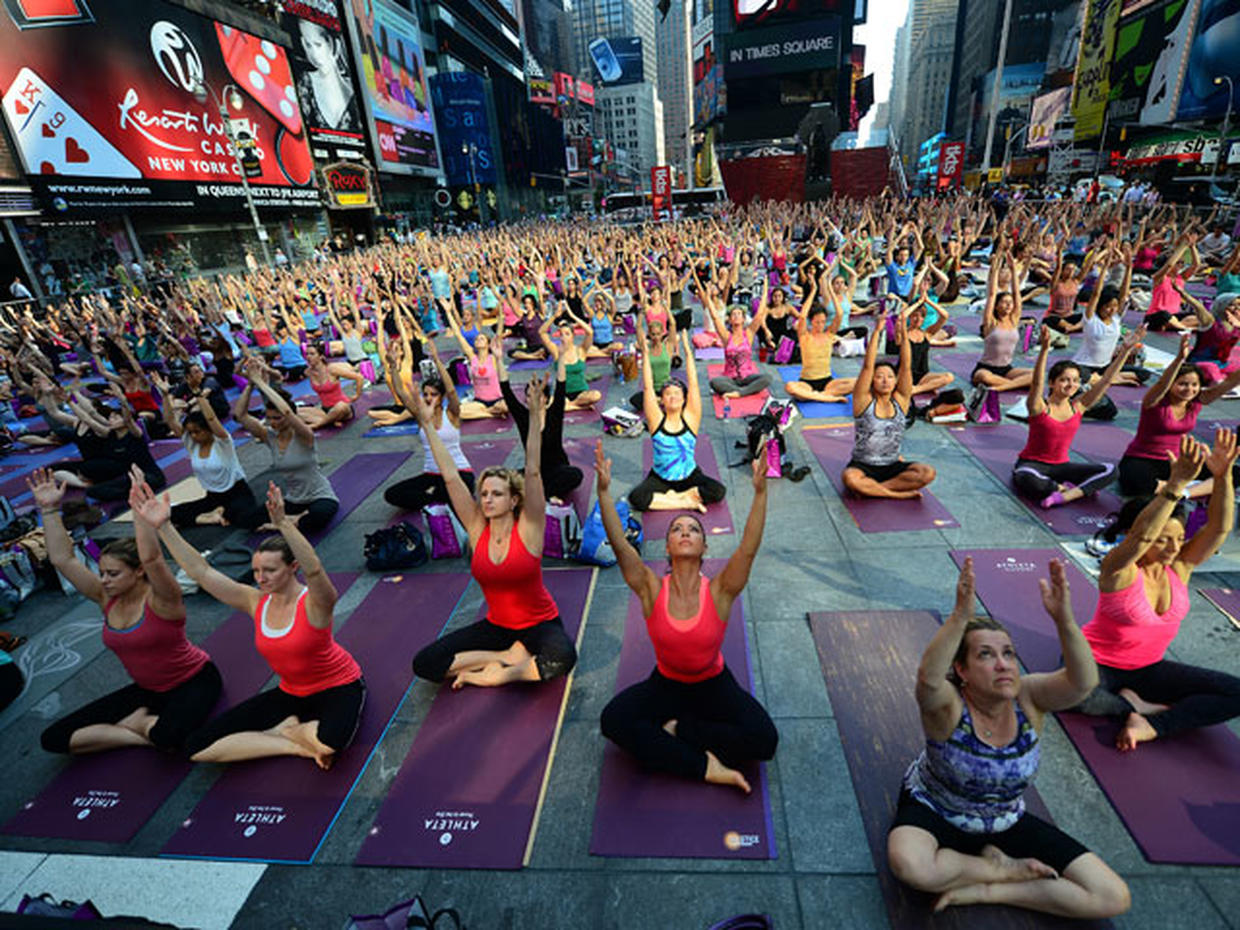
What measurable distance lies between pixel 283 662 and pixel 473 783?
1439 mm

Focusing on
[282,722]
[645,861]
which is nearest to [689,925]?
[645,861]

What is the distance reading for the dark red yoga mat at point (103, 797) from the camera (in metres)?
3.53

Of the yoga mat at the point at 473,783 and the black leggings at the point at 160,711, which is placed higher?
the black leggings at the point at 160,711

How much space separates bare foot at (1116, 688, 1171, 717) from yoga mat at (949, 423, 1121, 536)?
2473 mm

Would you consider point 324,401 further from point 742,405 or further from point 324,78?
point 324,78

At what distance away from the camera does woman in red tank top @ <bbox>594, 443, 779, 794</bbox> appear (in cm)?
328

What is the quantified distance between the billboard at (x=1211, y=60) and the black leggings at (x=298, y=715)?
44.8 meters

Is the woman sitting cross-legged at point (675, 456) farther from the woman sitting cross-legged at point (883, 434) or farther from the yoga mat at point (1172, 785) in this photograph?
the yoga mat at point (1172, 785)

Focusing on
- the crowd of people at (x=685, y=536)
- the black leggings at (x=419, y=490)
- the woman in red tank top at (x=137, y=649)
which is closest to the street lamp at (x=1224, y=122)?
the crowd of people at (x=685, y=536)

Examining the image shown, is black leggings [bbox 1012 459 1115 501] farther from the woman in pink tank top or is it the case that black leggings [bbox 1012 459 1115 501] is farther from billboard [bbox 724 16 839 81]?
billboard [bbox 724 16 839 81]

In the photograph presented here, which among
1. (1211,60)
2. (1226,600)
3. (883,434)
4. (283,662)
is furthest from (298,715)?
(1211,60)

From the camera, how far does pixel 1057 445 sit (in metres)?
6.10

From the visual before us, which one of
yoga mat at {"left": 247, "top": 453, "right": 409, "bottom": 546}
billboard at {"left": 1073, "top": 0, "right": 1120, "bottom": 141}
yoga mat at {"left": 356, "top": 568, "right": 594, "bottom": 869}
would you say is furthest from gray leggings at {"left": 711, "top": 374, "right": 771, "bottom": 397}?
billboard at {"left": 1073, "top": 0, "right": 1120, "bottom": 141}

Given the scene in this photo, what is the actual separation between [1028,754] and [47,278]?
3269 cm
